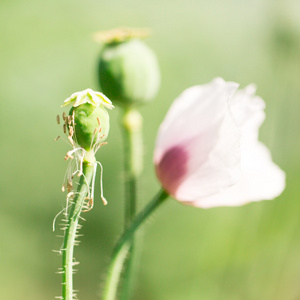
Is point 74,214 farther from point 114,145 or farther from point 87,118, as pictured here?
point 114,145

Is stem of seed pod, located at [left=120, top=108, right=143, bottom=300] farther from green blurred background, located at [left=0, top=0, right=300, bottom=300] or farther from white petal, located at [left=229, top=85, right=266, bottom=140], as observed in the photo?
green blurred background, located at [left=0, top=0, right=300, bottom=300]

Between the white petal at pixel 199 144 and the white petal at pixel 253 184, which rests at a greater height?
the white petal at pixel 199 144

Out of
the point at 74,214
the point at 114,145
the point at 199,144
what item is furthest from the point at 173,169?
the point at 114,145

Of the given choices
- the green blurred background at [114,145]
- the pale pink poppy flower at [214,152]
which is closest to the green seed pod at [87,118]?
the pale pink poppy flower at [214,152]

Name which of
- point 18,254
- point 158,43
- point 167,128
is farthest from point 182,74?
point 167,128

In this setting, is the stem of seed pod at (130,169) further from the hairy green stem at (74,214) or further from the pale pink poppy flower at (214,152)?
the hairy green stem at (74,214)
